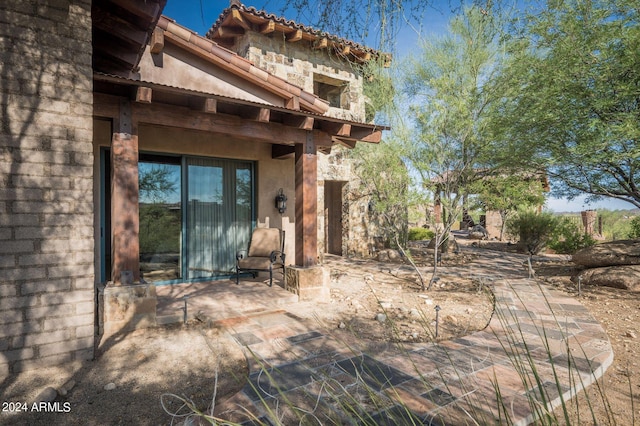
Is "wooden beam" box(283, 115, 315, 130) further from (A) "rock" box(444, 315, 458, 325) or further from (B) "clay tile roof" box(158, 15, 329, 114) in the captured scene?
(A) "rock" box(444, 315, 458, 325)

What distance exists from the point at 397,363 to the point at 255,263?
11.4 feet

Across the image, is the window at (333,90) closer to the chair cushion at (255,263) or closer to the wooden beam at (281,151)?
the wooden beam at (281,151)

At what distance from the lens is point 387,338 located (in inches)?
156

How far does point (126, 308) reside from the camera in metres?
4.04

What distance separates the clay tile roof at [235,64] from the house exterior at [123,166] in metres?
0.02

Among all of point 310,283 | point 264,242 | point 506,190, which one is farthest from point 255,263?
point 506,190

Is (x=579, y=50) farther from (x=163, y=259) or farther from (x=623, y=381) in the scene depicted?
(x=163, y=259)

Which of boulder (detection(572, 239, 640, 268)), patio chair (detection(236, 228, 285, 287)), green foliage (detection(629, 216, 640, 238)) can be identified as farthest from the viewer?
green foliage (detection(629, 216, 640, 238))

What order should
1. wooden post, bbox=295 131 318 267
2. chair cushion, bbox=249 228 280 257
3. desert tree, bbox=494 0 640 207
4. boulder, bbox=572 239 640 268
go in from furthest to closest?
chair cushion, bbox=249 228 280 257
boulder, bbox=572 239 640 268
wooden post, bbox=295 131 318 267
desert tree, bbox=494 0 640 207

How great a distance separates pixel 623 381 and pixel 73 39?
18.8ft

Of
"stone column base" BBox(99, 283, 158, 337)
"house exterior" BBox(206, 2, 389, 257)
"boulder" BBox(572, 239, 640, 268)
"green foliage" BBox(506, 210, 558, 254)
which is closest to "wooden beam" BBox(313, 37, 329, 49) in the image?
"stone column base" BBox(99, 283, 158, 337)

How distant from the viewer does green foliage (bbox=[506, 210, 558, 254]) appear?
11203mm

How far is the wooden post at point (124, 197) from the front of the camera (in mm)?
4152

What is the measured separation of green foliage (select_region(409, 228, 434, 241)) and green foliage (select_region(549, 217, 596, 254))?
5416 millimetres
